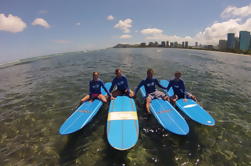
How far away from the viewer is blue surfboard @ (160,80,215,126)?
243 inches

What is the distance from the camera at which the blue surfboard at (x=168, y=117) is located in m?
5.58

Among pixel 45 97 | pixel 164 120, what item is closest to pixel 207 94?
pixel 164 120

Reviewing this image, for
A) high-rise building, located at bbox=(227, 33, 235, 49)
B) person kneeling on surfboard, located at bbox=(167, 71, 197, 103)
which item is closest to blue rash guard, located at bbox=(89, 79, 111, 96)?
person kneeling on surfboard, located at bbox=(167, 71, 197, 103)

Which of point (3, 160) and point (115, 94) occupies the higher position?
point (115, 94)

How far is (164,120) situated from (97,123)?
3.96 m

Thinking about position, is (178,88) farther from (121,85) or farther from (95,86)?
(95,86)

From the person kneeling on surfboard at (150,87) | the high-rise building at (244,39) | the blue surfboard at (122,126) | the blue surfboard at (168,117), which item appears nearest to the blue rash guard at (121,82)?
the person kneeling on surfboard at (150,87)

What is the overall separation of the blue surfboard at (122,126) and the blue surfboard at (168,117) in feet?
4.30

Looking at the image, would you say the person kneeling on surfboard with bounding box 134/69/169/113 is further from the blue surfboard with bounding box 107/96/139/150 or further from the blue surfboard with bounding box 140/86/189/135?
the blue surfboard with bounding box 107/96/139/150

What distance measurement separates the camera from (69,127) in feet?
18.9

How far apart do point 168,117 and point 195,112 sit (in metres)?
1.79

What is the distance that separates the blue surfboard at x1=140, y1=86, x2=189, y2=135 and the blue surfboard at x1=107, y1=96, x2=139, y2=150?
1.31 m

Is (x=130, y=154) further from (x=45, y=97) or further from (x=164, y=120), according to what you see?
(x=45, y=97)

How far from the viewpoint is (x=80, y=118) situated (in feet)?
20.9
